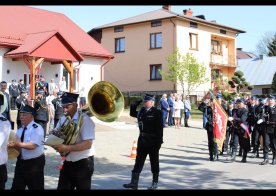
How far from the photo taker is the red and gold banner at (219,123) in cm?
1117

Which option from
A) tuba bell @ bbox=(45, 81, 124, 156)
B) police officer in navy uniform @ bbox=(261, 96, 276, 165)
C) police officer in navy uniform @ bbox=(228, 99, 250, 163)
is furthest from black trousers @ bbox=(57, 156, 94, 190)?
police officer in navy uniform @ bbox=(261, 96, 276, 165)

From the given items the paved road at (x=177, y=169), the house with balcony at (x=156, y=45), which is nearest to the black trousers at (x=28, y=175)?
the paved road at (x=177, y=169)

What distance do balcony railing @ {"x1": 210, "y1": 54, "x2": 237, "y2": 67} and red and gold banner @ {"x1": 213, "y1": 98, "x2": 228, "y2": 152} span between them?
1142 inches

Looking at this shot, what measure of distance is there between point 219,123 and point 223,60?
104ft

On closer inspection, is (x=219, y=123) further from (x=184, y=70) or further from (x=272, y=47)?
(x=272, y=47)

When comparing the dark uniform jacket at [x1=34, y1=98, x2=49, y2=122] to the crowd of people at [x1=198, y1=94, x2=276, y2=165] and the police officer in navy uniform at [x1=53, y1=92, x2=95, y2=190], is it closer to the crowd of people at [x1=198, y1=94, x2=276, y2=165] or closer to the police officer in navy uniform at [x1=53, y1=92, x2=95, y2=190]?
the crowd of people at [x1=198, y1=94, x2=276, y2=165]

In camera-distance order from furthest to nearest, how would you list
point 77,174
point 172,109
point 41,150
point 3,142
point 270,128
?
point 172,109
point 270,128
point 41,150
point 77,174
point 3,142

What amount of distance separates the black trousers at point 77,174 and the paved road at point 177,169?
9.39 feet

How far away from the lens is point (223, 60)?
42.0m

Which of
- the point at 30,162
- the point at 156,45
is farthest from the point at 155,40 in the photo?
the point at 30,162

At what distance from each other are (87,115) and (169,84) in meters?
31.3

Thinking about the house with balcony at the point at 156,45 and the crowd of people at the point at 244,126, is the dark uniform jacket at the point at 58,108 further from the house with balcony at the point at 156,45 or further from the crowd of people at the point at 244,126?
the house with balcony at the point at 156,45

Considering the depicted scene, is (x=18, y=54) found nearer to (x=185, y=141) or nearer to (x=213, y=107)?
(x=185, y=141)

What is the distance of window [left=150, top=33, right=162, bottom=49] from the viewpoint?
36.8m
